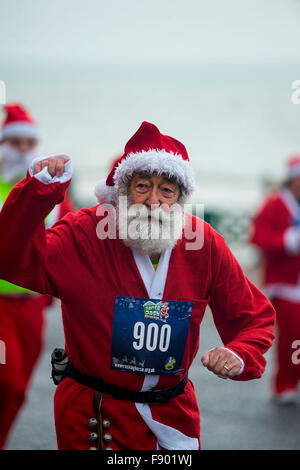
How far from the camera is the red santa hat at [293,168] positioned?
6614mm

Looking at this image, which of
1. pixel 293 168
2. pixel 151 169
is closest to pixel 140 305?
pixel 151 169

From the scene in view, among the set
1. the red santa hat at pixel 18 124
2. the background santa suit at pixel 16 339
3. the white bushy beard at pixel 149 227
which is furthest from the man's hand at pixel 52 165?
the red santa hat at pixel 18 124

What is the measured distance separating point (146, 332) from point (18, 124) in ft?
10.1

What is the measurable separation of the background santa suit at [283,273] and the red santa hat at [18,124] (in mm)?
2351

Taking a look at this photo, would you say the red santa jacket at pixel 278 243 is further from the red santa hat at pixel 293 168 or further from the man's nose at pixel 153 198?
the man's nose at pixel 153 198

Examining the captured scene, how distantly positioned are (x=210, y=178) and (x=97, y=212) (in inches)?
514

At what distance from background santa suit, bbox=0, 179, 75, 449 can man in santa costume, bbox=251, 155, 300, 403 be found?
2484 mm

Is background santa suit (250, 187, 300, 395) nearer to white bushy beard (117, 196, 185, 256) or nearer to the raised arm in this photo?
white bushy beard (117, 196, 185, 256)

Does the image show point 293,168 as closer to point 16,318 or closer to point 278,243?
point 278,243

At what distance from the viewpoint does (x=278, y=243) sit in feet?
21.0

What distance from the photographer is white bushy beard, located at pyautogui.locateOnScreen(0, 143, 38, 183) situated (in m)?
4.80

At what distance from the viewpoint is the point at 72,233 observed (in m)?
2.93

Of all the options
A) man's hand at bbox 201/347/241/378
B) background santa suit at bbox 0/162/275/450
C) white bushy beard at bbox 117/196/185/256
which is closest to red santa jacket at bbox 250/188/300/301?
background santa suit at bbox 0/162/275/450
